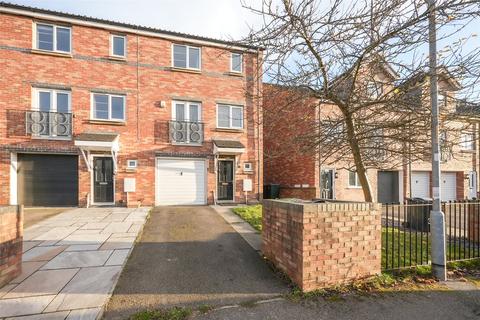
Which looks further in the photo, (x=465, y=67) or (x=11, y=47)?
(x=11, y=47)

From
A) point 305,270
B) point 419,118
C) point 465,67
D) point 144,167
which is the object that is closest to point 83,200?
point 144,167

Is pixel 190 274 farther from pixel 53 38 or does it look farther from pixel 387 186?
pixel 387 186

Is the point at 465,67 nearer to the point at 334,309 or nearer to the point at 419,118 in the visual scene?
the point at 419,118

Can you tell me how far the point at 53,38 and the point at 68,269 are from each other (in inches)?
436

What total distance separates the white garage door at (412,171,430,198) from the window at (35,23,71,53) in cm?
2145

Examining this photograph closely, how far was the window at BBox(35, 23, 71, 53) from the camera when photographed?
11.1 metres

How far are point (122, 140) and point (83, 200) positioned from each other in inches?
121

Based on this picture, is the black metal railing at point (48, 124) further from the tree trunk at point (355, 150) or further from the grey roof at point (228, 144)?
the tree trunk at point (355, 150)

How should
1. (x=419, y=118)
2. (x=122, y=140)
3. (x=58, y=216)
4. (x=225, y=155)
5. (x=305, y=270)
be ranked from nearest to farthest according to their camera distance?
(x=305, y=270)
(x=419, y=118)
(x=58, y=216)
(x=122, y=140)
(x=225, y=155)

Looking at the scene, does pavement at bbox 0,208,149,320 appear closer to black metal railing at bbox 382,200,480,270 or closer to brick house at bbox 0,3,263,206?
A: brick house at bbox 0,3,263,206

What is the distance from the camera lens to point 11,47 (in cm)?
1061

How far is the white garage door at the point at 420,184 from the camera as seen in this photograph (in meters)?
17.6

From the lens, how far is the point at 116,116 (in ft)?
38.6

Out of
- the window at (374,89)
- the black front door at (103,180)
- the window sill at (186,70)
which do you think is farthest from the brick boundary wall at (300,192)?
the window at (374,89)
